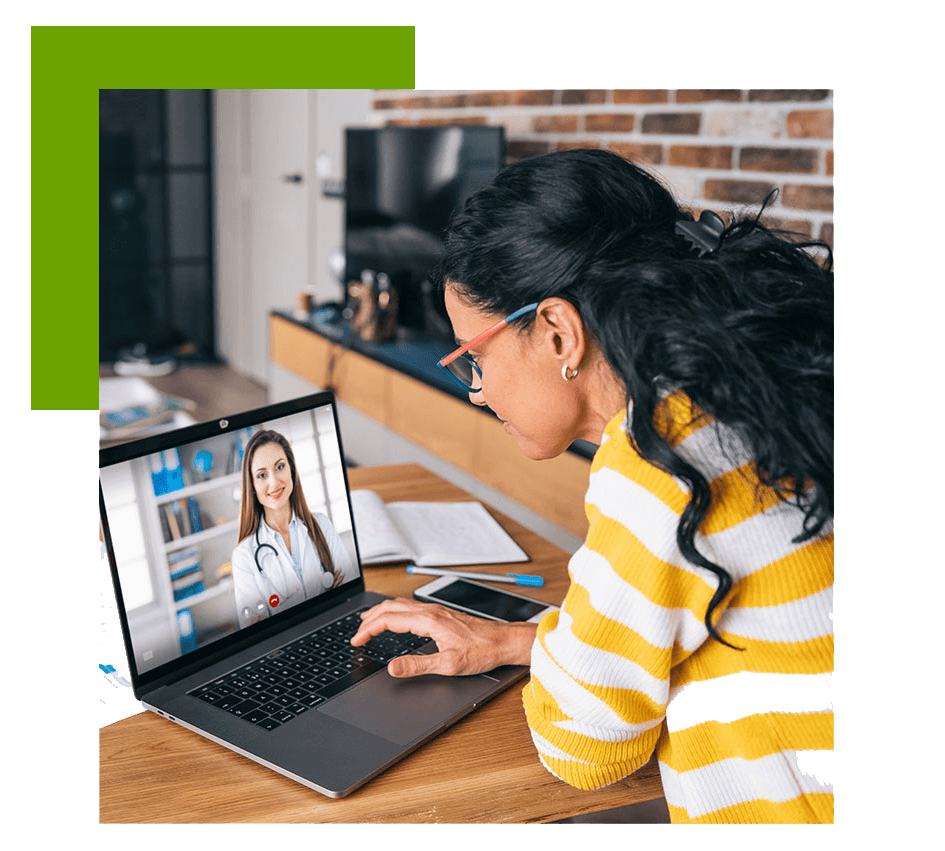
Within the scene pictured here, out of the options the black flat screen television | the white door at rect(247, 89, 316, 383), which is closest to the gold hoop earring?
the black flat screen television

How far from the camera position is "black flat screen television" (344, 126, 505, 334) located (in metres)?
2.95

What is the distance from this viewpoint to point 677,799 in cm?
81

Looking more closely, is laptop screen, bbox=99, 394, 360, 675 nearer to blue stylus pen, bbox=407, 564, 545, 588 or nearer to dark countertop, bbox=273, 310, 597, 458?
blue stylus pen, bbox=407, 564, 545, 588

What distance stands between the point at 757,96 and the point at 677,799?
1.69 metres

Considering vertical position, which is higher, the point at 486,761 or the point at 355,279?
the point at 355,279

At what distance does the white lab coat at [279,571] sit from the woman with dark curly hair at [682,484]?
1.05 feet

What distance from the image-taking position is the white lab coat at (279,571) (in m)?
0.99

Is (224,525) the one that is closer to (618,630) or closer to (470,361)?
(470,361)

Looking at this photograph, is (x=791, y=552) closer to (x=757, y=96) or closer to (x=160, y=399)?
(x=757, y=96)

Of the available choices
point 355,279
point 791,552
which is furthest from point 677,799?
point 355,279

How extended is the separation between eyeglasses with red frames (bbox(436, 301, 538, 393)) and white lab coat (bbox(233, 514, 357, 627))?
22 centimetres

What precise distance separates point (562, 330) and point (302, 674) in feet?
1.42

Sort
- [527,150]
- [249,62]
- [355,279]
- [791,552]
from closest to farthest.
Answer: [791,552], [249,62], [527,150], [355,279]

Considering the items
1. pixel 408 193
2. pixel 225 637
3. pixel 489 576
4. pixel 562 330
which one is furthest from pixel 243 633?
pixel 408 193
